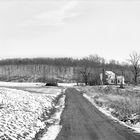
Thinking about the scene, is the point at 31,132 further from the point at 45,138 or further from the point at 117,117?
the point at 117,117

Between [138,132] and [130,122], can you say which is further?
[130,122]

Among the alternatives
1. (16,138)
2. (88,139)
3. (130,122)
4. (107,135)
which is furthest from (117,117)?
(16,138)

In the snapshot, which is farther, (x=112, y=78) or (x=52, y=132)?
(x=112, y=78)

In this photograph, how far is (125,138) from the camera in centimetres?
1172

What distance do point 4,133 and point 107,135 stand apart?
478cm

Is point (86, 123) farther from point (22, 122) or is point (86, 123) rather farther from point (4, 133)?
point (4, 133)

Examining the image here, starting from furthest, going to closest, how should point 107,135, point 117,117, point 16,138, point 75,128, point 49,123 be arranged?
point 117,117, point 49,123, point 75,128, point 107,135, point 16,138

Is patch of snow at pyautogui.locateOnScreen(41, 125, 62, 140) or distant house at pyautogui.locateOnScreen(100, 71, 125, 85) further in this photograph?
distant house at pyautogui.locateOnScreen(100, 71, 125, 85)

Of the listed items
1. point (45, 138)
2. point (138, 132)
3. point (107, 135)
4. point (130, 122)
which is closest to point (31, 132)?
point (45, 138)

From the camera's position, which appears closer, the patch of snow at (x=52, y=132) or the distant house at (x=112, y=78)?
the patch of snow at (x=52, y=132)

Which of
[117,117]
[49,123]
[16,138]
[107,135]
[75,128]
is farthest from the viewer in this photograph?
[117,117]

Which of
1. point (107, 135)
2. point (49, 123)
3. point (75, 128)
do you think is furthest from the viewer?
point (49, 123)

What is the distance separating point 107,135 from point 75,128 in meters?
2.47

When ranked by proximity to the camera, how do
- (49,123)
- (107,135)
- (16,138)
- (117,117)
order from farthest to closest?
1. (117,117)
2. (49,123)
3. (107,135)
4. (16,138)
